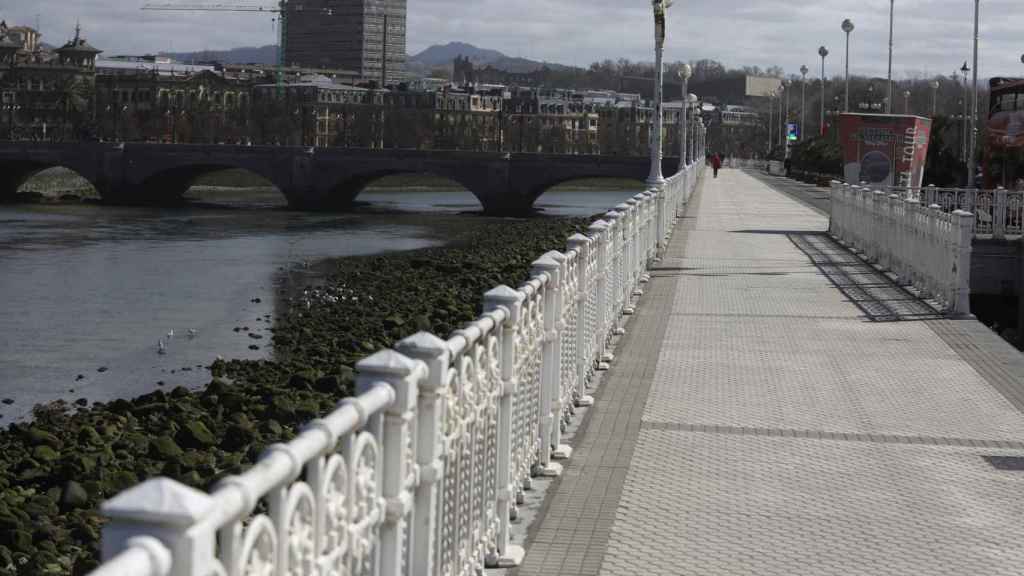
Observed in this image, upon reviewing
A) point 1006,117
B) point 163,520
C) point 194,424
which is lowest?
point 194,424

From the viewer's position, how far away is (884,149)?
30.4m

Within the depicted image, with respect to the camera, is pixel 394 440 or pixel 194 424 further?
pixel 194 424

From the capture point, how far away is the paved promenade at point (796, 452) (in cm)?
659

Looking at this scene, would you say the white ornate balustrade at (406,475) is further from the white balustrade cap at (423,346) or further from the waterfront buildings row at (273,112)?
the waterfront buildings row at (273,112)

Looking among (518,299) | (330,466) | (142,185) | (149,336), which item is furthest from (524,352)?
(142,185)

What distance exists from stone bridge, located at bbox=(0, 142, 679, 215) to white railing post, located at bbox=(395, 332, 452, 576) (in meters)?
71.1

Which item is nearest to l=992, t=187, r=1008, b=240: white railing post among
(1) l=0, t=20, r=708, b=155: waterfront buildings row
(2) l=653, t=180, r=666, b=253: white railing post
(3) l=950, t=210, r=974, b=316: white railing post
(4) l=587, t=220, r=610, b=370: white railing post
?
(2) l=653, t=180, r=666, b=253: white railing post

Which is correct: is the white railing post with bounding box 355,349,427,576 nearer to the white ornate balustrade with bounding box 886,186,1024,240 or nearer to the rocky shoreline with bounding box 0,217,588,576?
the rocky shoreline with bounding box 0,217,588,576

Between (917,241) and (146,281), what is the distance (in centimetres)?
2543

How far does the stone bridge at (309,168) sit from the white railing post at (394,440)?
7157 centimetres

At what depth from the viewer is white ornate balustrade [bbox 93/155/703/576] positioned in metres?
2.45

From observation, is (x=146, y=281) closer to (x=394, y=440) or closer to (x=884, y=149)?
(x=884, y=149)

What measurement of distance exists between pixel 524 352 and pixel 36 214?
6611 cm

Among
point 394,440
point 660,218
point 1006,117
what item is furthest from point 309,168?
point 394,440
